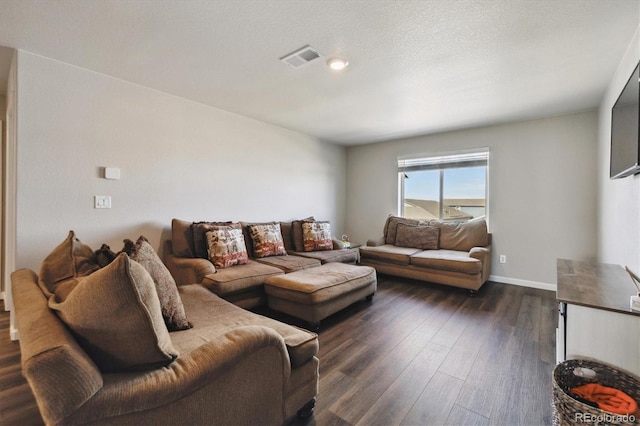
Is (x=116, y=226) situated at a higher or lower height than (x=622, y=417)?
higher

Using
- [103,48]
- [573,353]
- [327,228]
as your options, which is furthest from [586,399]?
[103,48]

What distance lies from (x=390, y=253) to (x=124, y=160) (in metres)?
3.49

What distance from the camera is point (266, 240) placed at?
3.70m

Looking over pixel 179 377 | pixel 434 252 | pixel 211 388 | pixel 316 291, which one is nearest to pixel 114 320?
pixel 179 377

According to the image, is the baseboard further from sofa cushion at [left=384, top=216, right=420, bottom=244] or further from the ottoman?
the ottoman

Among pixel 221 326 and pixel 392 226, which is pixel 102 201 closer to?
pixel 221 326

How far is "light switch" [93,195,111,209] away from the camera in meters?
2.68

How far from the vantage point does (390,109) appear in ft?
11.7

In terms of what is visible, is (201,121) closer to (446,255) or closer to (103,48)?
(103,48)

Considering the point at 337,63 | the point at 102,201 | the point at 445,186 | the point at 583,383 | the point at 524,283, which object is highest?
the point at 337,63

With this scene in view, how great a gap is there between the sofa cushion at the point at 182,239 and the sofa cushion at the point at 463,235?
357 cm

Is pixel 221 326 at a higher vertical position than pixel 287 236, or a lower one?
lower

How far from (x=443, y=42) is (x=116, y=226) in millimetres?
3321

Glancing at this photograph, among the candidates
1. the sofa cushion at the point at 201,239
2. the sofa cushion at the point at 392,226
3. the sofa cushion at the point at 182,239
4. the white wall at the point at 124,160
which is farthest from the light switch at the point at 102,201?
the sofa cushion at the point at 392,226
